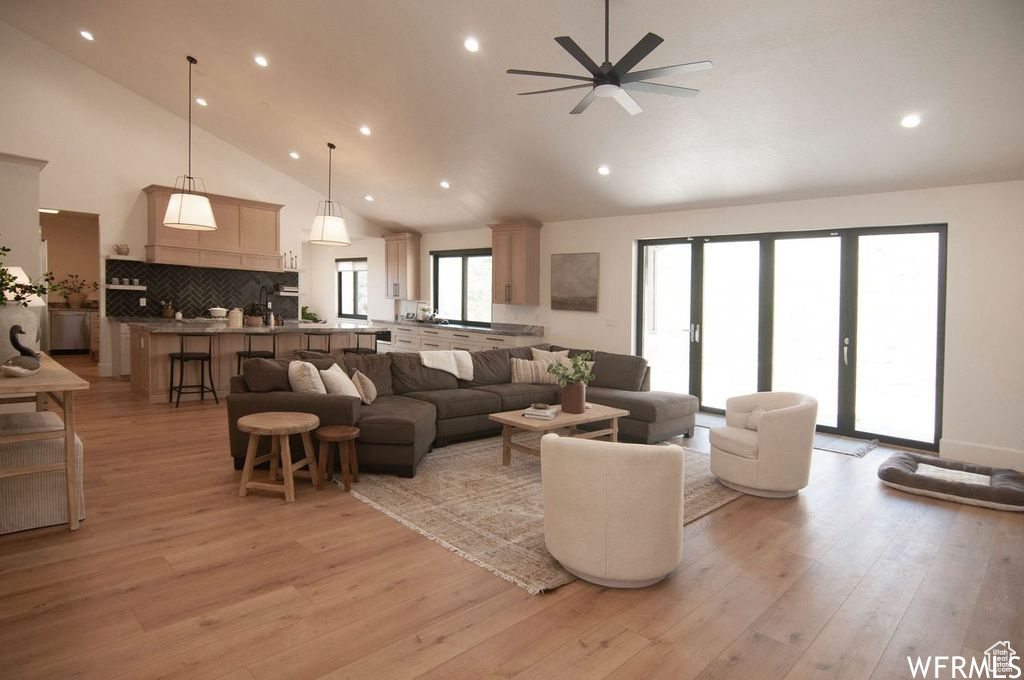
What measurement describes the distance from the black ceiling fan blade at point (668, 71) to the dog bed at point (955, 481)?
11.1 feet

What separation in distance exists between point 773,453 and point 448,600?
8.58 ft

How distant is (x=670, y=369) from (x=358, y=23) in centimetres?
536

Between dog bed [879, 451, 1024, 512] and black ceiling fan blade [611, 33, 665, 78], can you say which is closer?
black ceiling fan blade [611, 33, 665, 78]

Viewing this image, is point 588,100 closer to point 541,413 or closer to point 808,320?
point 541,413

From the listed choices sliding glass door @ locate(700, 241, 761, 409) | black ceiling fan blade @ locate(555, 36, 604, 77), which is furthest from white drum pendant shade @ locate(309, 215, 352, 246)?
sliding glass door @ locate(700, 241, 761, 409)

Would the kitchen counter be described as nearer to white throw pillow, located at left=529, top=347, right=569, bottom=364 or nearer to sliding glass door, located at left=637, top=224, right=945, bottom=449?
sliding glass door, located at left=637, top=224, right=945, bottom=449

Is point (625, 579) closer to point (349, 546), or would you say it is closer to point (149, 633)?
point (349, 546)

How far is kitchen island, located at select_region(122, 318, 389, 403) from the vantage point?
724 cm

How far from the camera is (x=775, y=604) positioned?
2732 millimetres

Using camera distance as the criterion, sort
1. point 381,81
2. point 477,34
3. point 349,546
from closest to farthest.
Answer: point 349,546
point 477,34
point 381,81

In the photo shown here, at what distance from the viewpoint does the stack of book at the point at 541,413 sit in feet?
15.9

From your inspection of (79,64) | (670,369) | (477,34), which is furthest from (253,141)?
(670,369)

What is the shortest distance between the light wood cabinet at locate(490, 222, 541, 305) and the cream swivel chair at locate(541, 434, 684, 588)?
20.6 ft

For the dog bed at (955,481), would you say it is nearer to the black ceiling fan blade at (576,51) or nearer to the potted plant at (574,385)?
the potted plant at (574,385)
